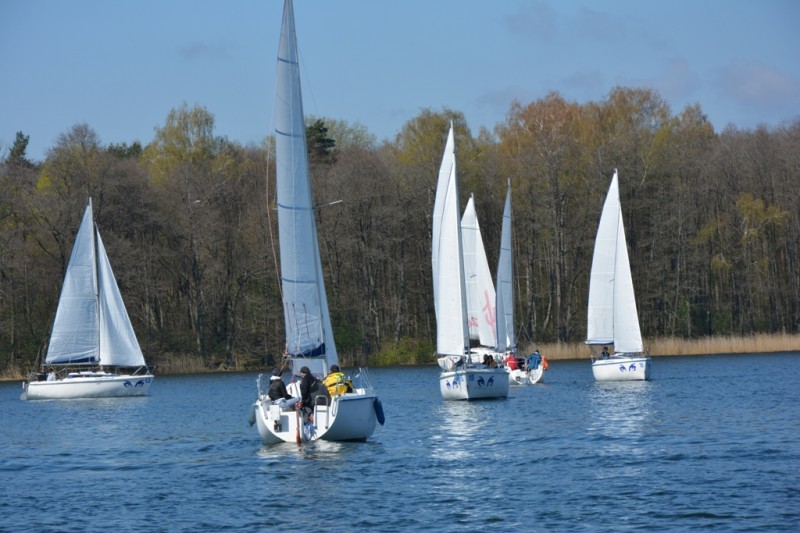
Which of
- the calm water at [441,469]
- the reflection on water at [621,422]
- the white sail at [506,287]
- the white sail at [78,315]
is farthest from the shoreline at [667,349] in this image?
the calm water at [441,469]

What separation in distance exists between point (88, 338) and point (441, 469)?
87.0 ft

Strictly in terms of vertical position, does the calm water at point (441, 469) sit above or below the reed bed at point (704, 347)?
below

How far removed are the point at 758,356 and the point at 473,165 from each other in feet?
60.0

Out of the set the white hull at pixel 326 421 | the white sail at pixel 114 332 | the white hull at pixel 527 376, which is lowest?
the white hull at pixel 326 421

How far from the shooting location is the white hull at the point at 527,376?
151 ft

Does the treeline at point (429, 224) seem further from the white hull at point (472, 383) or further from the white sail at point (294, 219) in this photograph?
the white sail at point (294, 219)

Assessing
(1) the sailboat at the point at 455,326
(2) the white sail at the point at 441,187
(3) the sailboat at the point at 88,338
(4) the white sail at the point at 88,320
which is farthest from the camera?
(4) the white sail at the point at 88,320

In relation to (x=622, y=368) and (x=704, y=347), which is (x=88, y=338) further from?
(x=704, y=347)

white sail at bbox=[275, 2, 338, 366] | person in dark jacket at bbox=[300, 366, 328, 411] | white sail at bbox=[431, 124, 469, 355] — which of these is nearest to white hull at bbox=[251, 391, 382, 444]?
person in dark jacket at bbox=[300, 366, 328, 411]

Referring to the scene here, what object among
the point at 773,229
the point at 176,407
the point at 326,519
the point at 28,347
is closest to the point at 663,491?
the point at 326,519

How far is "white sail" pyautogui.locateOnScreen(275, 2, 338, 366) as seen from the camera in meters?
24.7

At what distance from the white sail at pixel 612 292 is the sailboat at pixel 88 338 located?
54.4ft

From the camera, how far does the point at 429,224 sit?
67438 millimetres

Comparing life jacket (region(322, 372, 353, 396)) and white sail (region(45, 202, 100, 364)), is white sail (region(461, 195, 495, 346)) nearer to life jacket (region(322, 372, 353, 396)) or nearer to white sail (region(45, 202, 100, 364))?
white sail (region(45, 202, 100, 364))
